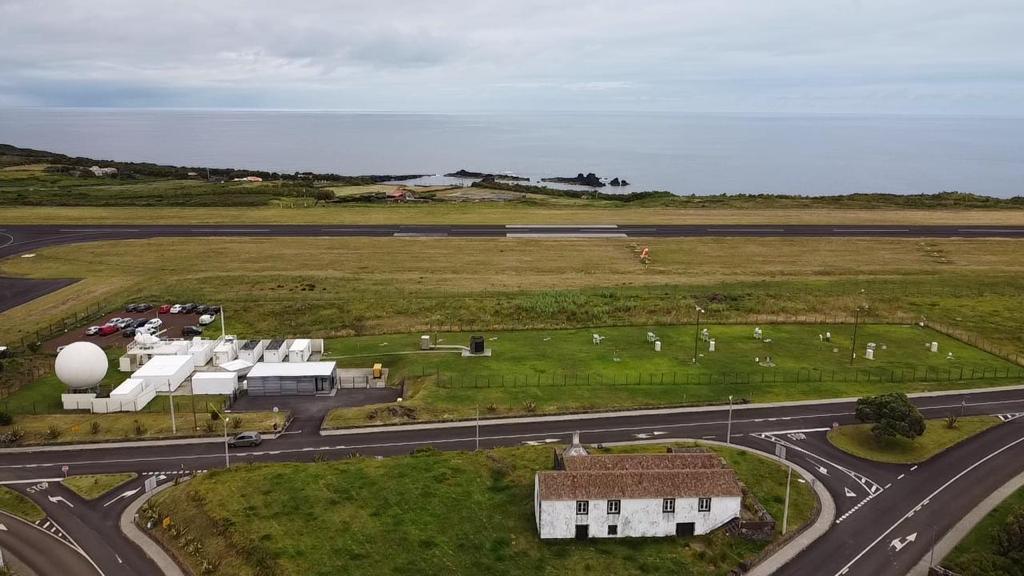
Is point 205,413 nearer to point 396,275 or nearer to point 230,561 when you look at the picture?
point 230,561

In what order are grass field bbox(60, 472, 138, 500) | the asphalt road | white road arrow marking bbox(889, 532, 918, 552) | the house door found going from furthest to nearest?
1. grass field bbox(60, 472, 138, 500)
2. the house door
3. the asphalt road
4. white road arrow marking bbox(889, 532, 918, 552)

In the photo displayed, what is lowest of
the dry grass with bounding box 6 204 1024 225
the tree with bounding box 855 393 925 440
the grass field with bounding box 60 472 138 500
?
the grass field with bounding box 60 472 138 500

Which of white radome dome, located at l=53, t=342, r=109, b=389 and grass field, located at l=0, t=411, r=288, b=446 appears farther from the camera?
white radome dome, located at l=53, t=342, r=109, b=389

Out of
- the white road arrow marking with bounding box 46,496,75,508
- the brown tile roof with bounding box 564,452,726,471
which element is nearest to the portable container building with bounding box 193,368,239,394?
the white road arrow marking with bounding box 46,496,75,508

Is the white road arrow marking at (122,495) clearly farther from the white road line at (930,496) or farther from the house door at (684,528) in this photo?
the white road line at (930,496)

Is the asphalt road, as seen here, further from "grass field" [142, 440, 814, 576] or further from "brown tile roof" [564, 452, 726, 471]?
"brown tile roof" [564, 452, 726, 471]
